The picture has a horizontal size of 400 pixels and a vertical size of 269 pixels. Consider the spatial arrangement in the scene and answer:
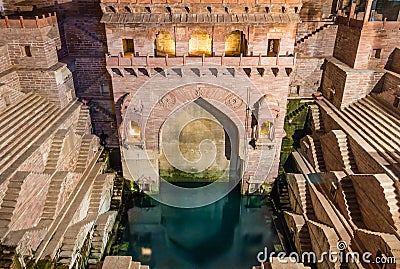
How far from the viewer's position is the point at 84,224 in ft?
40.8

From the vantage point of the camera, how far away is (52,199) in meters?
12.1

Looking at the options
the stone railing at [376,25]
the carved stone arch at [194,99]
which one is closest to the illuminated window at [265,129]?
the carved stone arch at [194,99]

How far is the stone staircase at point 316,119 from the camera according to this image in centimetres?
1703

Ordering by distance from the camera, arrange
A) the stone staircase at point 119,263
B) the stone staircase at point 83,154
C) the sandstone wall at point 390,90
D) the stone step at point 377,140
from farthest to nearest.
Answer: the stone staircase at point 83,154, the sandstone wall at point 390,90, the stone step at point 377,140, the stone staircase at point 119,263

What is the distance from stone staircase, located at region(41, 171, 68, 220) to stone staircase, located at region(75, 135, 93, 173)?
2410 mm

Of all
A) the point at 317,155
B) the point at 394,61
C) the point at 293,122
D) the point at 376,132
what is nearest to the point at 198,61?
the point at 293,122

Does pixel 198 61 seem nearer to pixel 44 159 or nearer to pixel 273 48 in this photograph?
pixel 273 48

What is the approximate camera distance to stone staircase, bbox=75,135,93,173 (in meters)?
15.1

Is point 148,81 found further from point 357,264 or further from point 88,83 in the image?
point 357,264

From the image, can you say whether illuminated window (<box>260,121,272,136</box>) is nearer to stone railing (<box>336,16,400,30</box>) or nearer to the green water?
the green water

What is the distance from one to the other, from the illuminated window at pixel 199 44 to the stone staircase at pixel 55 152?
6647 mm

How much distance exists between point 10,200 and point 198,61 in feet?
27.7

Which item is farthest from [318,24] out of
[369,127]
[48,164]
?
[48,164]

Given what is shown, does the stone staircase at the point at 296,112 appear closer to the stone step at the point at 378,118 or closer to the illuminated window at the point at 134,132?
the stone step at the point at 378,118
